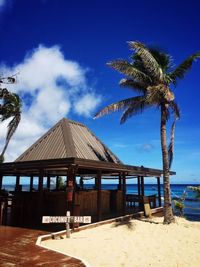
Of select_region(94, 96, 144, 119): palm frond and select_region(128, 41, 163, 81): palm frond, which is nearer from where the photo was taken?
select_region(128, 41, 163, 81): palm frond

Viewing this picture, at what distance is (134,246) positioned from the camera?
29.5 ft

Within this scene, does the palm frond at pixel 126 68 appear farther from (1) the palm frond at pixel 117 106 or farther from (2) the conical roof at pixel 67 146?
(2) the conical roof at pixel 67 146

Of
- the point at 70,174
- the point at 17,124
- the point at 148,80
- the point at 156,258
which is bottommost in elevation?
the point at 156,258

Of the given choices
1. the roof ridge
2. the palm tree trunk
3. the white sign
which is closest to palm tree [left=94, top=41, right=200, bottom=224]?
the palm tree trunk

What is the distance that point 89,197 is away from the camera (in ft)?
49.7

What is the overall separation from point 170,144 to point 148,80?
14.9 ft

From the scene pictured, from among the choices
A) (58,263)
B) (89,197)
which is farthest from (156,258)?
(89,197)

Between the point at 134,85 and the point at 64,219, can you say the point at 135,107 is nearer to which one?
→ the point at 134,85

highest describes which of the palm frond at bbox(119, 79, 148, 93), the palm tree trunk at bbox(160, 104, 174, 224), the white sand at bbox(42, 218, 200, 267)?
the palm frond at bbox(119, 79, 148, 93)

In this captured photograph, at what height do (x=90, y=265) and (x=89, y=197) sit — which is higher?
(x=89, y=197)

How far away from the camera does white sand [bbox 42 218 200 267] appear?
291 inches

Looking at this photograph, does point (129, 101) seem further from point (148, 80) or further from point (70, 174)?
point (70, 174)

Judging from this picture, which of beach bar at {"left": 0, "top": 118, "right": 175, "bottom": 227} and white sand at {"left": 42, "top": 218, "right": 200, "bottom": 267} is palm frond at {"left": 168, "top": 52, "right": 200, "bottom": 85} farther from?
white sand at {"left": 42, "top": 218, "right": 200, "bottom": 267}

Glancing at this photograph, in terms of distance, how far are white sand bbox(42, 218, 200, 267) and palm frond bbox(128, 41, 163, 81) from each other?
25.8 feet
